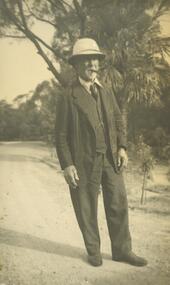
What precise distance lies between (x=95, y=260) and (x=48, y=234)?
10.1 inches

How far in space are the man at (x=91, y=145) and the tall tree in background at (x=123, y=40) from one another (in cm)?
10

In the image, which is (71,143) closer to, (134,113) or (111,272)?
(134,113)

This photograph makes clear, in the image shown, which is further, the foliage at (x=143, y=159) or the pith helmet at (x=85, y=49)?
the foliage at (x=143, y=159)

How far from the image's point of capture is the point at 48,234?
2.34 metres

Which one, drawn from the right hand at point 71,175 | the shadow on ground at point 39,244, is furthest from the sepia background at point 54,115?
the right hand at point 71,175

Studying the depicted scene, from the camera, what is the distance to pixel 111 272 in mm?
2178

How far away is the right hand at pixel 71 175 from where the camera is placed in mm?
2166

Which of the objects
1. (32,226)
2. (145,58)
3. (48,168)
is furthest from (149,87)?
(32,226)

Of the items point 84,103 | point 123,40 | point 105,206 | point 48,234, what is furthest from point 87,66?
point 48,234

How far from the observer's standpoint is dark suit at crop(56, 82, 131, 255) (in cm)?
221

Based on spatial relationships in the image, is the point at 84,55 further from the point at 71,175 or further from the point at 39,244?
the point at 39,244

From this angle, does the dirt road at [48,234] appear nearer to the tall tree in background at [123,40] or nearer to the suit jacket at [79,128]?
the suit jacket at [79,128]

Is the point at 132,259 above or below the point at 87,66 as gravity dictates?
below

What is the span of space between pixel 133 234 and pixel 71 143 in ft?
1.55
